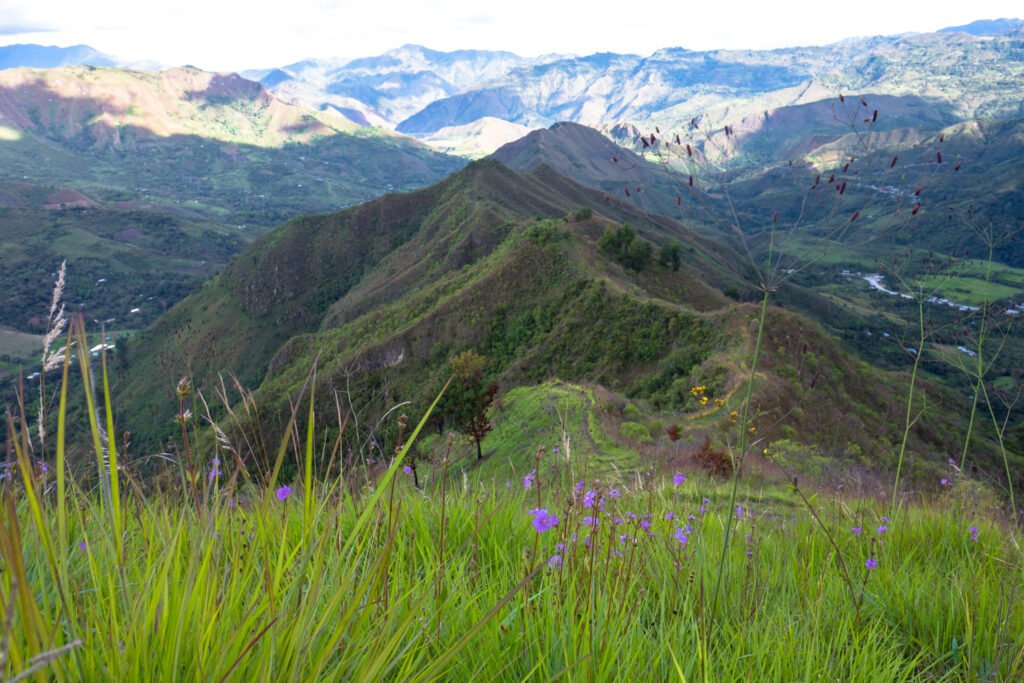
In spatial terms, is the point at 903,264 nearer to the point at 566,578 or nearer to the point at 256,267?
the point at 566,578

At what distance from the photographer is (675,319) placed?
32344 mm

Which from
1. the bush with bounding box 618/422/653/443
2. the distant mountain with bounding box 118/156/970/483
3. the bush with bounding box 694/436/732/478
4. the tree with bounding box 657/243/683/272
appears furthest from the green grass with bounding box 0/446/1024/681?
the tree with bounding box 657/243/683/272

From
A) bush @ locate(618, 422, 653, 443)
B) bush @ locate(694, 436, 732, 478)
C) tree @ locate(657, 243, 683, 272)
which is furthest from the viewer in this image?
tree @ locate(657, 243, 683, 272)

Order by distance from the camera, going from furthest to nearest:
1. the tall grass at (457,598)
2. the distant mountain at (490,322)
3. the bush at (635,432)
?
the distant mountain at (490,322) → the bush at (635,432) → the tall grass at (457,598)

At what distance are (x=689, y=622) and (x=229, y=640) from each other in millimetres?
1955

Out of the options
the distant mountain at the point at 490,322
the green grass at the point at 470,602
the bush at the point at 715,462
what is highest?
the green grass at the point at 470,602

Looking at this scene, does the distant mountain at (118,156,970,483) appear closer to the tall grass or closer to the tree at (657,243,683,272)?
the tree at (657,243,683,272)

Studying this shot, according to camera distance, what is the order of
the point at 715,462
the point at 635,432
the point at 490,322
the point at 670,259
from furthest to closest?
the point at 670,259
the point at 490,322
the point at 635,432
the point at 715,462

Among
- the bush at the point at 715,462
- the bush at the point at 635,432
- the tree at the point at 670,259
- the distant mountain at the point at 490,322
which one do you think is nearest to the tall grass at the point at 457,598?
the distant mountain at the point at 490,322

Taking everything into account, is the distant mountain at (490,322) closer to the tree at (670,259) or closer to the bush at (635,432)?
the tree at (670,259)

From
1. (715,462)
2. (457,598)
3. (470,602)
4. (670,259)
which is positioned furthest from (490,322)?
(470,602)

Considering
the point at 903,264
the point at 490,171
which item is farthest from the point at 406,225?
the point at 903,264

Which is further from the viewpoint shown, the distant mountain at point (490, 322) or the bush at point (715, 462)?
the distant mountain at point (490, 322)

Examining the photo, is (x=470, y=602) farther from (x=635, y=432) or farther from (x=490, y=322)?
(x=490, y=322)
